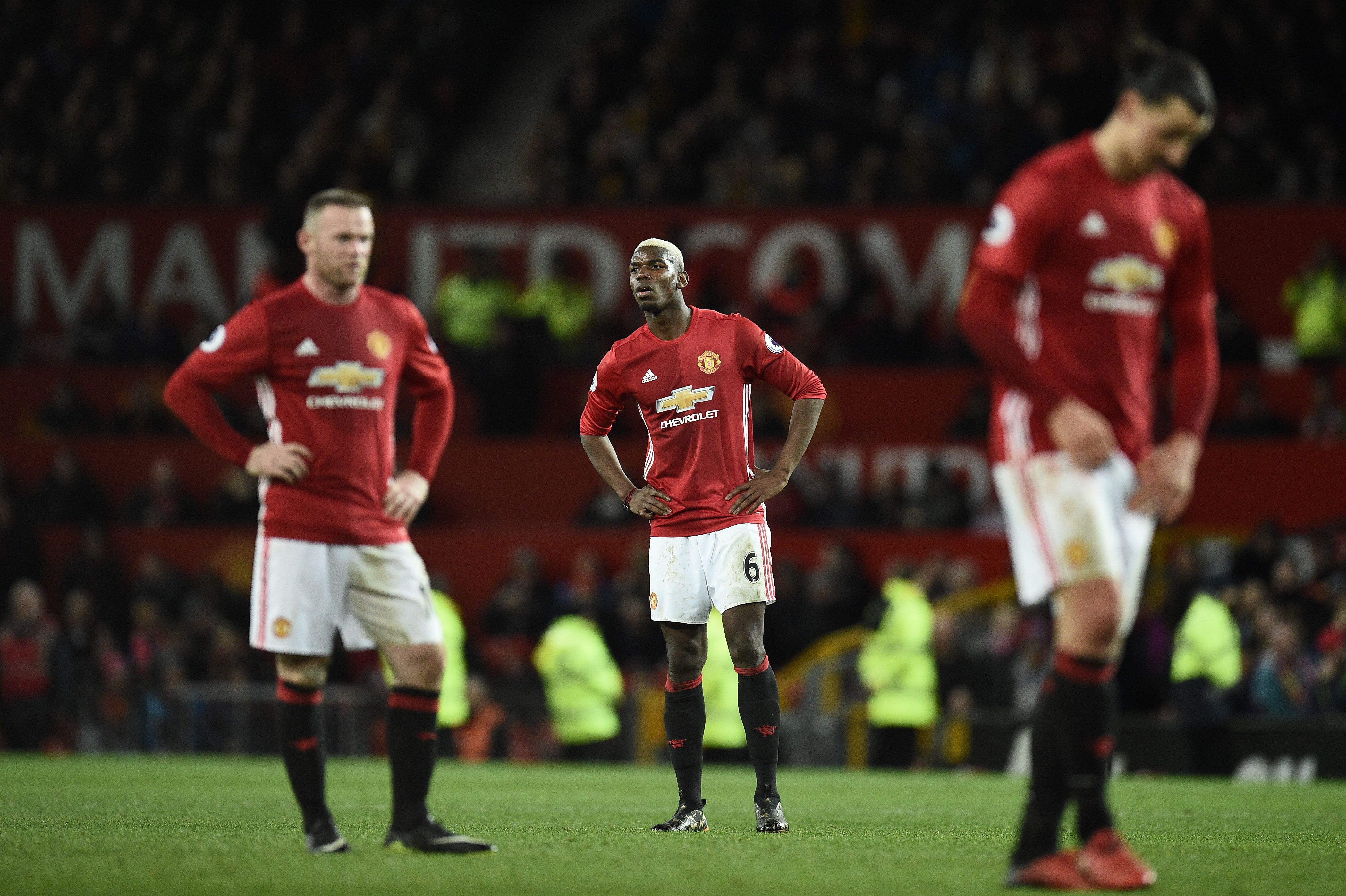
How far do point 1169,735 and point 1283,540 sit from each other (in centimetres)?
307

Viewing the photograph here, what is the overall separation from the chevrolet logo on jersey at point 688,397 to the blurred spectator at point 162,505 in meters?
13.8

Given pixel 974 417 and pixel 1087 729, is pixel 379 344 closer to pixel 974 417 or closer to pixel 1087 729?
pixel 1087 729

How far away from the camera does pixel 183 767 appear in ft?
48.0

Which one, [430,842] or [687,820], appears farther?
[687,820]

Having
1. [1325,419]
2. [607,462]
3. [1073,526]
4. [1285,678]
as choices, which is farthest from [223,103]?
[1073,526]

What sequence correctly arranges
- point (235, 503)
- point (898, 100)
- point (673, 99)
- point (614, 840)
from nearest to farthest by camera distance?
point (614, 840)
point (235, 503)
point (898, 100)
point (673, 99)

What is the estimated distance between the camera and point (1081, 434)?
17.6 feet

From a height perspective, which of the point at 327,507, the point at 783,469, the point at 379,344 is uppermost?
the point at 379,344

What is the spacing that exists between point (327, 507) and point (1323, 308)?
14950 mm

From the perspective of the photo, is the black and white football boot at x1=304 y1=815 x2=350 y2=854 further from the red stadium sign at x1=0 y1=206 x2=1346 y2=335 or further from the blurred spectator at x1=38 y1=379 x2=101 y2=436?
the blurred spectator at x1=38 y1=379 x2=101 y2=436

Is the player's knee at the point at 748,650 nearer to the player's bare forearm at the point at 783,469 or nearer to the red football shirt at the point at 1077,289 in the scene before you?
the player's bare forearm at the point at 783,469

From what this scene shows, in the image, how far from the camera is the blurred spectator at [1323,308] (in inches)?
744

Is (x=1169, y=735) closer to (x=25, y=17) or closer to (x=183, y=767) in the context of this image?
(x=183, y=767)

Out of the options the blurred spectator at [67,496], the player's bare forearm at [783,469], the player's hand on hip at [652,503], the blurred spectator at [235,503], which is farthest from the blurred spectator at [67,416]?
the player's bare forearm at [783,469]
